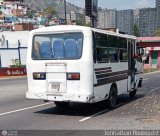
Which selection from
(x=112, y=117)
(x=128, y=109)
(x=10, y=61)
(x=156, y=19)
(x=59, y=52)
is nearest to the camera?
(x=112, y=117)

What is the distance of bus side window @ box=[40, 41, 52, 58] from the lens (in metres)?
13.5

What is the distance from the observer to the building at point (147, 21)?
14238 centimetres

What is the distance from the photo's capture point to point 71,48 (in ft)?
43.1

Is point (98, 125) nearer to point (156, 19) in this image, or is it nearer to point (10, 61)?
point (10, 61)

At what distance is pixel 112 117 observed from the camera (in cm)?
1248

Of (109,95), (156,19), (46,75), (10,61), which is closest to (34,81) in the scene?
(46,75)

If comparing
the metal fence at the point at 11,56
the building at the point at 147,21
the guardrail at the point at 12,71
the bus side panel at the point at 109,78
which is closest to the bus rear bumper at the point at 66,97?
the bus side panel at the point at 109,78

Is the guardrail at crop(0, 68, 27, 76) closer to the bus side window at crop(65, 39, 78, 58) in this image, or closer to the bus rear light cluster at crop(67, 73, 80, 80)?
the bus side window at crop(65, 39, 78, 58)

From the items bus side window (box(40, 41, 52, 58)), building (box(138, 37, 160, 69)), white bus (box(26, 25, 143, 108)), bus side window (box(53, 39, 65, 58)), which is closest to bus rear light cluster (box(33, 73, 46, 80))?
white bus (box(26, 25, 143, 108))

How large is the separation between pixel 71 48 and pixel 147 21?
447ft

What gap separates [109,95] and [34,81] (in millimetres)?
2843

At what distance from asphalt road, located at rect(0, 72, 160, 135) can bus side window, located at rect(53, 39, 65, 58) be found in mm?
1973

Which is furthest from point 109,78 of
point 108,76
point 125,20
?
point 125,20

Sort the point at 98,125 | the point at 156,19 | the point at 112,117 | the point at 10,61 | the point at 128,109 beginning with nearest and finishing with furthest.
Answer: the point at 98,125 < the point at 112,117 < the point at 128,109 < the point at 10,61 < the point at 156,19
